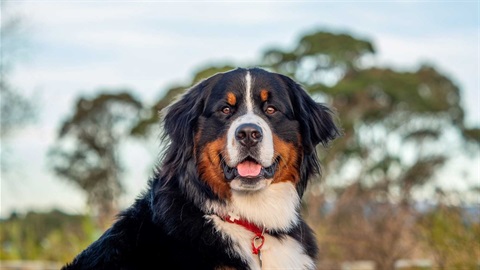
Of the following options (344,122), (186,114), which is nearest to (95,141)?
(344,122)

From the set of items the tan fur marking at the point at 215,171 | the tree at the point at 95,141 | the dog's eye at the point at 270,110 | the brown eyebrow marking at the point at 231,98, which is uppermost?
the brown eyebrow marking at the point at 231,98

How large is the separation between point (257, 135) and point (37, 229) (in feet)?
62.7

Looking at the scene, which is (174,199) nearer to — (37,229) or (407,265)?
(407,265)

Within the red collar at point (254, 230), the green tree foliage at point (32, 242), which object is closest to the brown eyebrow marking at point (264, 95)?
the red collar at point (254, 230)

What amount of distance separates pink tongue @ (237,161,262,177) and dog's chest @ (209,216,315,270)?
0.39 metres

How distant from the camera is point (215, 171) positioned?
602 centimetres

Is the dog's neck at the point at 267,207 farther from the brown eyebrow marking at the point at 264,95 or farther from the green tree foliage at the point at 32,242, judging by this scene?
the green tree foliage at the point at 32,242

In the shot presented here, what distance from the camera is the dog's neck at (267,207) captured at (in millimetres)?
6004

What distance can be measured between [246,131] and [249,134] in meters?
0.03

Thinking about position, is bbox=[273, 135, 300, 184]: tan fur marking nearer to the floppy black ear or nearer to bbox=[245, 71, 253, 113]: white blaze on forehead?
bbox=[245, 71, 253, 113]: white blaze on forehead

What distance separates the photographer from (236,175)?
5.98 metres

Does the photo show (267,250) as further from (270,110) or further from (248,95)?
(248,95)

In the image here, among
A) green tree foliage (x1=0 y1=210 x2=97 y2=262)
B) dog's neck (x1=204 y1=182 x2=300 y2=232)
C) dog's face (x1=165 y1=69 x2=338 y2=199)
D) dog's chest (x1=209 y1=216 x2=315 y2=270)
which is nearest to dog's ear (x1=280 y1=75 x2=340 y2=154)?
dog's face (x1=165 y1=69 x2=338 y2=199)

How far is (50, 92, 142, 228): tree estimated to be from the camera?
38.4 meters
